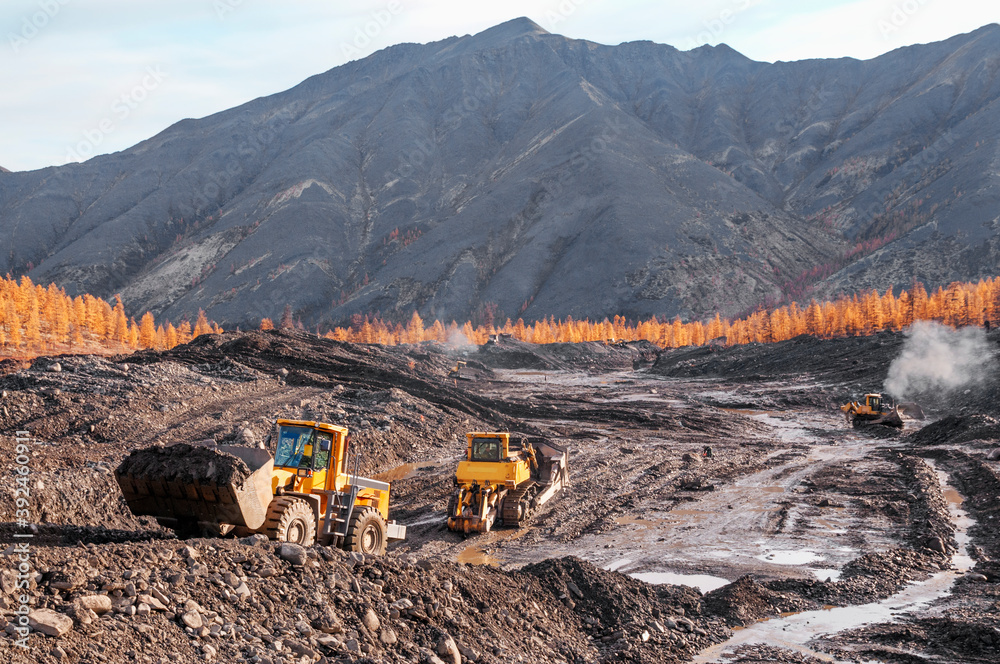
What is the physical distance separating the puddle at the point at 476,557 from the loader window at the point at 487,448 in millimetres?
2815

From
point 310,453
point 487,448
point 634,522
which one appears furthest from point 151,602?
point 634,522

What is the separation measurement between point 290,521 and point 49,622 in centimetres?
445

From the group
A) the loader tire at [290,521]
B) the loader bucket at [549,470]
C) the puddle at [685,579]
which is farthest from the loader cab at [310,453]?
the loader bucket at [549,470]

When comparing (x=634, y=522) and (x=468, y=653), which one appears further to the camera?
(x=634, y=522)

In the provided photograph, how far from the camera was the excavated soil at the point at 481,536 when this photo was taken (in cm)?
758

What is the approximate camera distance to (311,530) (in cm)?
1111

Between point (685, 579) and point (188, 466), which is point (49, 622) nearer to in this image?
point (188, 466)

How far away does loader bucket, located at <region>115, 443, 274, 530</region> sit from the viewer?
32.6 feet

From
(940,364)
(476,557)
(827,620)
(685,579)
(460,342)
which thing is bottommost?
(460,342)

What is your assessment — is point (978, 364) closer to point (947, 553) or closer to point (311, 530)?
point (947, 553)

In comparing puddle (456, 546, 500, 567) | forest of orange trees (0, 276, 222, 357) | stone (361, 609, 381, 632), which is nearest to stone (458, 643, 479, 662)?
stone (361, 609, 381, 632)

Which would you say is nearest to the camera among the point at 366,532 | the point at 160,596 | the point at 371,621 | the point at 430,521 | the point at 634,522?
the point at 160,596

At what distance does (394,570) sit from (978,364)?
49.5 meters

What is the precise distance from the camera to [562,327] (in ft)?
401
